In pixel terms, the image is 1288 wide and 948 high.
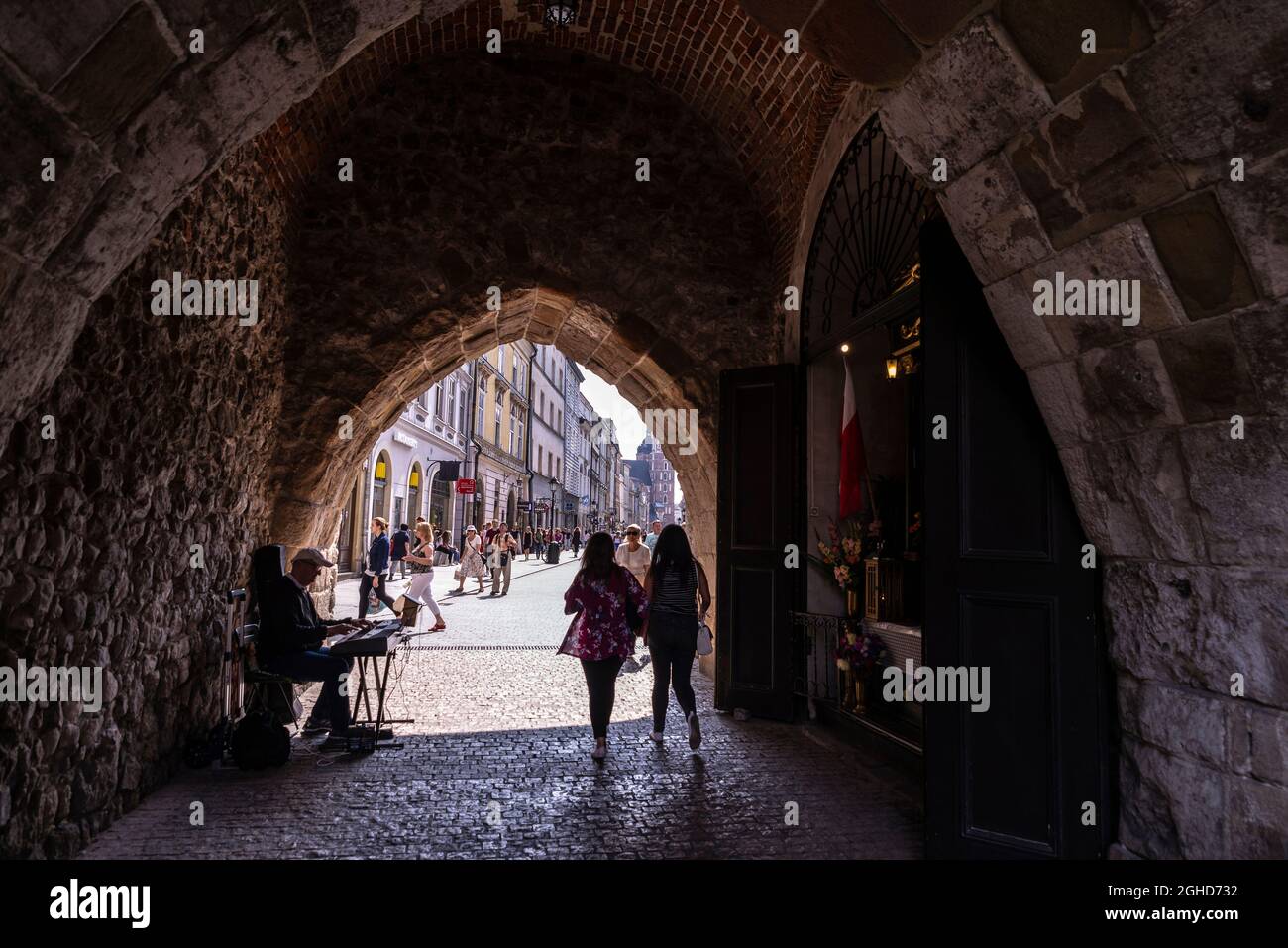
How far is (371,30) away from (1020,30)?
91.3 inches

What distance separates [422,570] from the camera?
9852mm

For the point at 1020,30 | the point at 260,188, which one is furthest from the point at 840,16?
the point at 260,188

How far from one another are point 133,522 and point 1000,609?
4166 mm

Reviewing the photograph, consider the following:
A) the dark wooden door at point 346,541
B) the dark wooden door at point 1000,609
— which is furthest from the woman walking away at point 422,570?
the dark wooden door at point 1000,609

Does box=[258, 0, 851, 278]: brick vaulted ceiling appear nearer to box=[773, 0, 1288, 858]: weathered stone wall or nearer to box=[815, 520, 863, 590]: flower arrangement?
box=[815, 520, 863, 590]: flower arrangement

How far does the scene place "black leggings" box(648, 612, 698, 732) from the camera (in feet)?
16.3

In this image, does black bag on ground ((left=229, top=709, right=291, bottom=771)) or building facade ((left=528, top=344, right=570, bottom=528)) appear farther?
building facade ((left=528, top=344, right=570, bottom=528))

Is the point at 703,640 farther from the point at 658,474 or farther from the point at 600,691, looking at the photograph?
the point at 658,474

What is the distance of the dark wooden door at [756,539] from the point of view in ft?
19.0

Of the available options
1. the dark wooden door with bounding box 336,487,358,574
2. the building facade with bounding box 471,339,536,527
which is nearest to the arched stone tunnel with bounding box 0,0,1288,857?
the dark wooden door with bounding box 336,487,358,574

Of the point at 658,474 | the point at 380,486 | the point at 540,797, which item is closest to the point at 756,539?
the point at 540,797

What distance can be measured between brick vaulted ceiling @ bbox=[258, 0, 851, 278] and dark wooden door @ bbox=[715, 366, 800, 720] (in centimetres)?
133

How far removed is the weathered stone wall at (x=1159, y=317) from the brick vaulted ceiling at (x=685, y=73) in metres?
3.03
